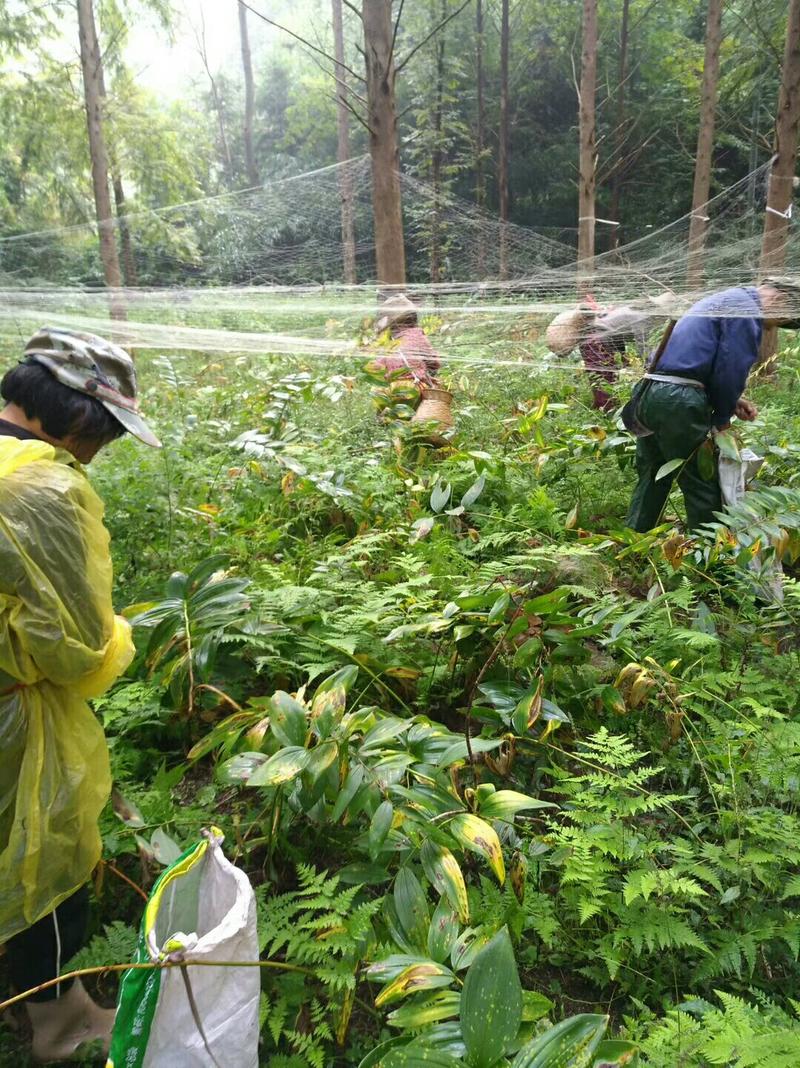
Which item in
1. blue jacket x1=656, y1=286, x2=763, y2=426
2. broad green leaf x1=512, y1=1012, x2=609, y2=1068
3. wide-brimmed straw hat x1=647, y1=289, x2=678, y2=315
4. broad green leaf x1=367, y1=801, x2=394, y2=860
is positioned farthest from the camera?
wide-brimmed straw hat x1=647, y1=289, x2=678, y2=315

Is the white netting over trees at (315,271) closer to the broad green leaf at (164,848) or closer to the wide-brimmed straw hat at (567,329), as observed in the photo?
the wide-brimmed straw hat at (567,329)

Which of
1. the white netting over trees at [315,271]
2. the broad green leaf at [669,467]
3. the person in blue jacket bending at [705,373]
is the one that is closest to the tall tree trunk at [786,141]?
the white netting over trees at [315,271]

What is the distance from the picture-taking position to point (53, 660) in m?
1.18

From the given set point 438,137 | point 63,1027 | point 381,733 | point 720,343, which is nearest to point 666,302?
point 720,343

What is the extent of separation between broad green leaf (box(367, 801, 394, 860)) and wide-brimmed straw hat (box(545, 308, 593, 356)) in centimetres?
294

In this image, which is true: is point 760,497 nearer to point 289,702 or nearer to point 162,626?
point 289,702

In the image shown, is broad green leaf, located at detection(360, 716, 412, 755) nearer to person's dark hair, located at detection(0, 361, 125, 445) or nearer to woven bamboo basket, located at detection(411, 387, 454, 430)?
person's dark hair, located at detection(0, 361, 125, 445)

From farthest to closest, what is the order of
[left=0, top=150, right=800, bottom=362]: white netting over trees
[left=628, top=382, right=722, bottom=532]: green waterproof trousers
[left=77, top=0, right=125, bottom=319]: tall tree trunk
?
[left=77, top=0, right=125, bottom=319]: tall tree trunk < [left=0, top=150, right=800, bottom=362]: white netting over trees < [left=628, top=382, right=722, bottom=532]: green waterproof trousers

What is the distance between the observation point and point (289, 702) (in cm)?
164

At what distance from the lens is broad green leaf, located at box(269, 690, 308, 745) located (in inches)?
61.9

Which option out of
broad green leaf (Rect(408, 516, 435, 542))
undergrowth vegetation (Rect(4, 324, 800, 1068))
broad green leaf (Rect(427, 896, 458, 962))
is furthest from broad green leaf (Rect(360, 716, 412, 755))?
broad green leaf (Rect(408, 516, 435, 542))

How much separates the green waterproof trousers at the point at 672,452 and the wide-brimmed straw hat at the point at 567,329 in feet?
2.37

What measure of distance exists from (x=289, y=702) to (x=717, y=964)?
110 centimetres

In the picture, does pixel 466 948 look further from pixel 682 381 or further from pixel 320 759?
pixel 682 381
